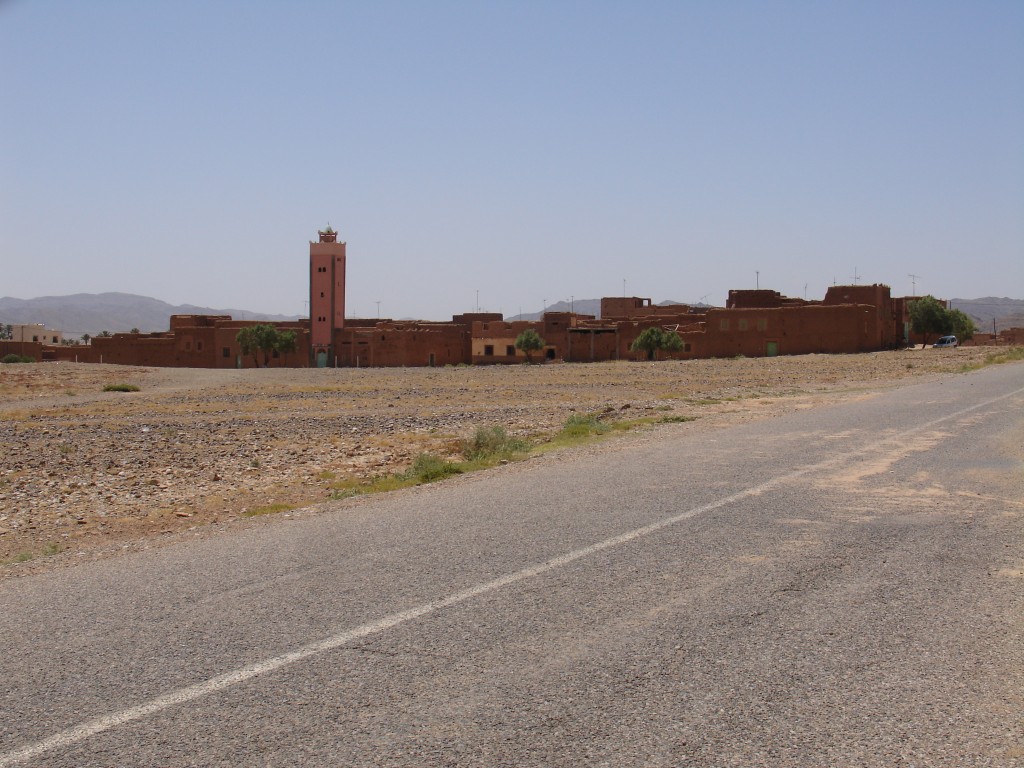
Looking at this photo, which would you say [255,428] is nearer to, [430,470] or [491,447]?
[491,447]

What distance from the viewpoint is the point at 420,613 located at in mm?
5738

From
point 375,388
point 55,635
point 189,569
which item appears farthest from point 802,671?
point 375,388

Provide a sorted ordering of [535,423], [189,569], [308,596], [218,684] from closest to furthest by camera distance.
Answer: [218,684] → [308,596] → [189,569] → [535,423]

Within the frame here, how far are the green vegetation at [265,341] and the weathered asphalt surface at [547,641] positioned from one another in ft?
235

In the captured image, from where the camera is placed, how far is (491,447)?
1714 cm

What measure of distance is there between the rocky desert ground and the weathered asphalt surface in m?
2.55

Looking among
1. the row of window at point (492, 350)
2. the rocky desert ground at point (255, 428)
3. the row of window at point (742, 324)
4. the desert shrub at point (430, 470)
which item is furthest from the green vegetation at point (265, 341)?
the desert shrub at point (430, 470)

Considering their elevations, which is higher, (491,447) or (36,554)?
(491,447)

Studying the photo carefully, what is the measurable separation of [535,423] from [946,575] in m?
18.4

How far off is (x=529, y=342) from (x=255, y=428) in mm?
51804

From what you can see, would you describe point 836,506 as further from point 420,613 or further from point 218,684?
point 218,684

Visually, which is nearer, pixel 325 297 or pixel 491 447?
pixel 491 447

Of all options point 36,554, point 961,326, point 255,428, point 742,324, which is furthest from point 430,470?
point 961,326

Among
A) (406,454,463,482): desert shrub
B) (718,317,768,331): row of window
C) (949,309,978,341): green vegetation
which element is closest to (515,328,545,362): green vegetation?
(718,317,768,331): row of window
